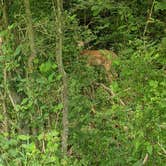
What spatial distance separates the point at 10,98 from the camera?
160 inches

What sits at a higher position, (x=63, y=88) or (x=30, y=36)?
(x=30, y=36)

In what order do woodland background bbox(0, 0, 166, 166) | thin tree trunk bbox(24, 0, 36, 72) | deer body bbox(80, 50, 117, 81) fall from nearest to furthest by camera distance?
1. woodland background bbox(0, 0, 166, 166)
2. thin tree trunk bbox(24, 0, 36, 72)
3. deer body bbox(80, 50, 117, 81)

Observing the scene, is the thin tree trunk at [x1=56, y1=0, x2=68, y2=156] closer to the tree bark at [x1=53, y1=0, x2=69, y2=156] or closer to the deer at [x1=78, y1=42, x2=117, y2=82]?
the tree bark at [x1=53, y1=0, x2=69, y2=156]

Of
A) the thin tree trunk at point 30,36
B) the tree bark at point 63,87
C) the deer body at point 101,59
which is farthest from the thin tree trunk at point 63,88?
the deer body at point 101,59

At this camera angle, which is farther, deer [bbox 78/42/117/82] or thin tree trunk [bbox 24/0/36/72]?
deer [bbox 78/42/117/82]

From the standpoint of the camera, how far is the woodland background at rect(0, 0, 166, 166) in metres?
3.60

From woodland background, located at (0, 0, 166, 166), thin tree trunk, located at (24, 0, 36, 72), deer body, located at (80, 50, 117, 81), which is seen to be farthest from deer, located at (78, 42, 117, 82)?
thin tree trunk, located at (24, 0, 36, 72)

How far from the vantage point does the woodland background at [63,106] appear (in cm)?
360

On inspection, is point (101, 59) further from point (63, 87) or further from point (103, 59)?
point (63, 87)

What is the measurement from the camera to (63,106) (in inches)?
149

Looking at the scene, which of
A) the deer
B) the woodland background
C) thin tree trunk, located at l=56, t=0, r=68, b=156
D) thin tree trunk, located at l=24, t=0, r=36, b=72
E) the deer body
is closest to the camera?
the woodland background

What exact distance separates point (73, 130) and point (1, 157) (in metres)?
0.67

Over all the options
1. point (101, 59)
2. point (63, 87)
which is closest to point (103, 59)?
point (101, 59)

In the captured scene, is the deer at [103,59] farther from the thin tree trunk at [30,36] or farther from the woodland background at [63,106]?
the thin tree trunk at [30,36]
